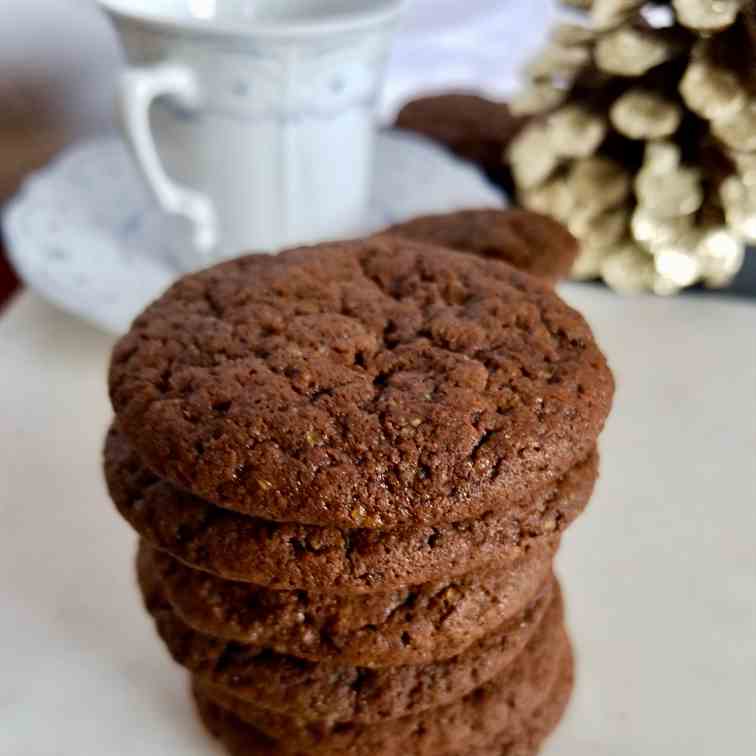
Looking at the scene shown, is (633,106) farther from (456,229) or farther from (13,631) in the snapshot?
(13,631)

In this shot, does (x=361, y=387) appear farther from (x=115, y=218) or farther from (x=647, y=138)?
(x=115, y=218)

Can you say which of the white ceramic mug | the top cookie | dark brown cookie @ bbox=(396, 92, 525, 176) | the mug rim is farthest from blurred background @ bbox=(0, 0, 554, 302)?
the top cookie

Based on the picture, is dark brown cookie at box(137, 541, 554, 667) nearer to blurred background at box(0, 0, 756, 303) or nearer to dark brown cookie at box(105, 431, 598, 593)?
dark brown cookie at box(105, 431, 598, 593)

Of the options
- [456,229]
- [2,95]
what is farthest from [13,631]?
[2,95]

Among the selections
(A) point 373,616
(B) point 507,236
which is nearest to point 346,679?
(A) point 373,616

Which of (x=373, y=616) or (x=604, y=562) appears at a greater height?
(x=373, y=616)

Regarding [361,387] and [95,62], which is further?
[95,62]
